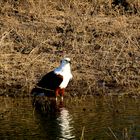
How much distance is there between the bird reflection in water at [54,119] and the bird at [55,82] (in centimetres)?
16

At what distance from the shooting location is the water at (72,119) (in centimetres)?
905

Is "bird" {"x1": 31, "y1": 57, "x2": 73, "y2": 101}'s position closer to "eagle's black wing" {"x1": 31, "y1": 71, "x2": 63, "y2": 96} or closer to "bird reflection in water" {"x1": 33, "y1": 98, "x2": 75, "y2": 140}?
"eagle's black wing" {"x1": 31, "y1": 71, "x2": 63, "y2": 96}

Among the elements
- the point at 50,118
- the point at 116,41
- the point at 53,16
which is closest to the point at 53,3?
the point at 53,16

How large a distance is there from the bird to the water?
0.25 m

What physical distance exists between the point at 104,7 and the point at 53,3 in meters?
1.33

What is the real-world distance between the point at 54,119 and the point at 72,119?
0.29m

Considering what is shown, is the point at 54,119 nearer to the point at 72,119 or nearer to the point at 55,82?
the point at 72,119

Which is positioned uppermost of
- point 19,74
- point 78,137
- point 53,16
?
point 53,16

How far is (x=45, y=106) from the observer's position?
11312 mm

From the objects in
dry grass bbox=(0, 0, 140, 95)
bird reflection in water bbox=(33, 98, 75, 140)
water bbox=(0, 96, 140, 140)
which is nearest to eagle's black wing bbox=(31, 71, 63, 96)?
bird reflection in water bbox=(33, 98, 75, 140)

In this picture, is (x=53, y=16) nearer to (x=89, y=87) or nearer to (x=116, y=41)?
(x=116, y=41)

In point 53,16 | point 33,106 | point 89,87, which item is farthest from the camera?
point 53,16

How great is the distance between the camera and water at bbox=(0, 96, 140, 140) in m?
9.05

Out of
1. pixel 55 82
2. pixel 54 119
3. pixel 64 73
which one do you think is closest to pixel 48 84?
pixel 55 82
